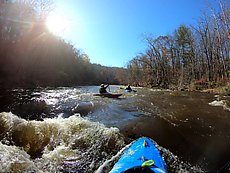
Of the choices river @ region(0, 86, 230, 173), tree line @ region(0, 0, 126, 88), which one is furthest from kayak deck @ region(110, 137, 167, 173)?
tree line @ region(0, 0, 126, 88)

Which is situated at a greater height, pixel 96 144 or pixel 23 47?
pixel 23 47

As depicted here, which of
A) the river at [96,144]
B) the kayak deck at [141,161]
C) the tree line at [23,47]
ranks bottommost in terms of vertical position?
the river at [96,144]

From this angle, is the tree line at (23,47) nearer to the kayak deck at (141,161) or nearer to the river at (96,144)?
the river at (96,144)

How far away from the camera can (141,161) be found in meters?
2.60

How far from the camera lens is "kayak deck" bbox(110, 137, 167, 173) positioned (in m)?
2.44

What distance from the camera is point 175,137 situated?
4.37 metres

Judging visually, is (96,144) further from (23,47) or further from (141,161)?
(23,47)

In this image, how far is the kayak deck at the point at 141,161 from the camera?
2.44m

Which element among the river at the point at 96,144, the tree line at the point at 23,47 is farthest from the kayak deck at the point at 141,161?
the tree line at the point at 23,47

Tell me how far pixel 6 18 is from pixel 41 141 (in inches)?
955

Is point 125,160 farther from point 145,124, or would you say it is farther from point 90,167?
point 145,124

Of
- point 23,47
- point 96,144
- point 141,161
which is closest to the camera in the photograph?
point 141,161

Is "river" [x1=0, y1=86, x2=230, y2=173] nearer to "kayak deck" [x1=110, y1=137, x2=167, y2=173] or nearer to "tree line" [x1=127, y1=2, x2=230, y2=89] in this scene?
"kayak deck" [x1=110, y1=137, x2=167, y2=173]

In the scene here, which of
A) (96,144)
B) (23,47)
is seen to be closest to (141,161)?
(96,144)
